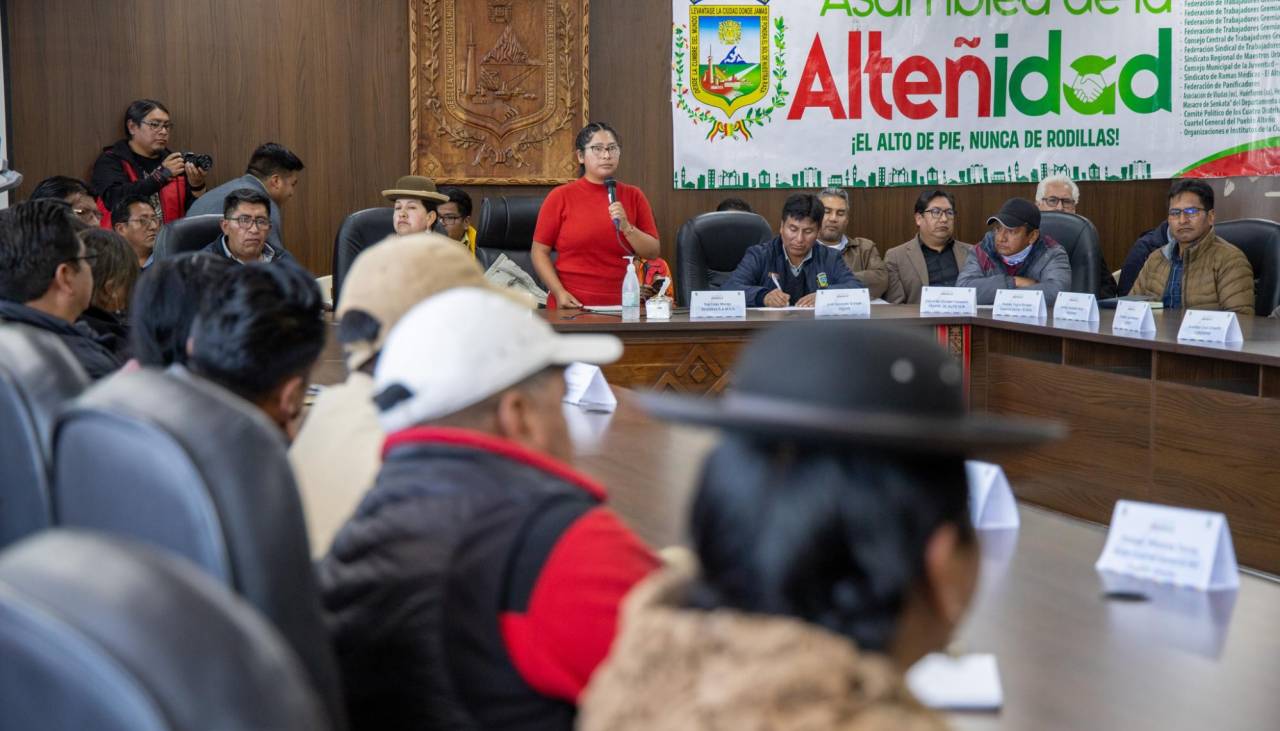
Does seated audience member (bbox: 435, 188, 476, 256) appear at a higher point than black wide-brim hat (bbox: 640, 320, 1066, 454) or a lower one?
higher

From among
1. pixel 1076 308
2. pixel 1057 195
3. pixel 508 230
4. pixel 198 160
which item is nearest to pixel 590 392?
pixel 1076 308

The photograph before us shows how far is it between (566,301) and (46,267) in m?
2.81

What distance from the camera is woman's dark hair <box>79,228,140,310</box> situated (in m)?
3.38

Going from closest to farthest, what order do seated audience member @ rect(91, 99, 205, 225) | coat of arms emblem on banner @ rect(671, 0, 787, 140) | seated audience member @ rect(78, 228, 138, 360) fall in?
seated audience member @ rect(78, 228, 138, 360), seated audience member @ rect(91, 99, 205, 225), coat of arms emblem on banner @ rect(671, 0, 787, 140)

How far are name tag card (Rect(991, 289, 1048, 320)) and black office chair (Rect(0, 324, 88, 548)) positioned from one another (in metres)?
3.93

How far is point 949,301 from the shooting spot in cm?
518

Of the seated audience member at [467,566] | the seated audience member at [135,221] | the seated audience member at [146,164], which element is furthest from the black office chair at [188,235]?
the seated audience member at [467,566]

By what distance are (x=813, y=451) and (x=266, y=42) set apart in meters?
6.72

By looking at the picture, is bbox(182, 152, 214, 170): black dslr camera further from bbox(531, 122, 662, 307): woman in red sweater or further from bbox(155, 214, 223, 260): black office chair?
bbox(531, 122, 662, 307): woman in red sweater

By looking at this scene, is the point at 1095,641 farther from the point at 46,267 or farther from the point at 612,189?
the point at 612,189

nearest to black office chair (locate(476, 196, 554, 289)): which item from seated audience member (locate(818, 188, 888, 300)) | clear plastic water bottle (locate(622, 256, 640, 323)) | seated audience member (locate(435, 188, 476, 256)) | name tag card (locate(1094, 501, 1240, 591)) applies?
seated audience member (locate(435, 188, 476, 256))

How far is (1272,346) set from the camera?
382 centimetres

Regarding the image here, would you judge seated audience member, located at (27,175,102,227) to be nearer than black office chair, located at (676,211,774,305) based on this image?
Yes

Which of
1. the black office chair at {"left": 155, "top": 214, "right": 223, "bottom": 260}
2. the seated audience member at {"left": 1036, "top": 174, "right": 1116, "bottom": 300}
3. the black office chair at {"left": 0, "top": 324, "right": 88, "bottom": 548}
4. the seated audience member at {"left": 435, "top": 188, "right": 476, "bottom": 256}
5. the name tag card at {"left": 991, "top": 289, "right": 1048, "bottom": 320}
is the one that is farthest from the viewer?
the seated audience member at {"left": 1036, "top": 174, "right": 1116, "bottom": 300}
